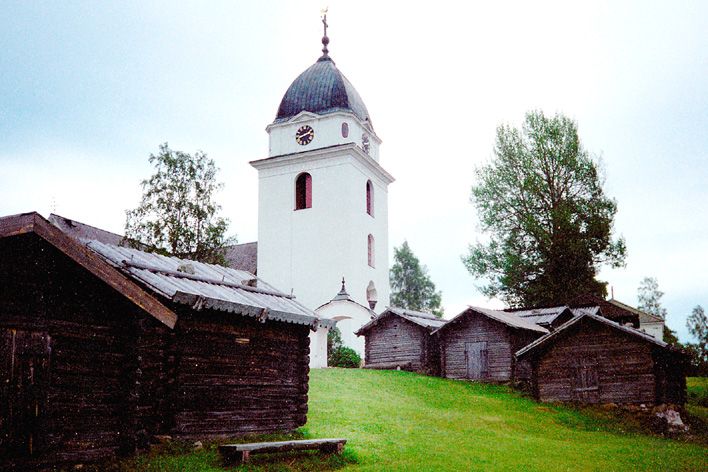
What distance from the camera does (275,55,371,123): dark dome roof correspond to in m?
48.5

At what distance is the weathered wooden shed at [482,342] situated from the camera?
34.6 metres

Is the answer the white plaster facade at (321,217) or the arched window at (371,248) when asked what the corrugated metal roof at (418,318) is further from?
the arched window at (371,248)

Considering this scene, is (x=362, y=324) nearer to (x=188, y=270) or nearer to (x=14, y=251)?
(x=188, y=270)

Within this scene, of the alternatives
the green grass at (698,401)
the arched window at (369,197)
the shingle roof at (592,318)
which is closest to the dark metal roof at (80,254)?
the shingle roof at (592,318)

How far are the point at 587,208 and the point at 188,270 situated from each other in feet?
118

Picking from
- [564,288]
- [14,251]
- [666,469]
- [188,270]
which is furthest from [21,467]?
[564,288]

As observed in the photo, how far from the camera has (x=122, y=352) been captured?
13.0m

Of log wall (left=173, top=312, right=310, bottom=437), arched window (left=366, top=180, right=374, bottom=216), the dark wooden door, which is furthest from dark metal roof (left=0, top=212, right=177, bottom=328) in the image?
arched window (left=366, top=180, right=374, bottom=216)

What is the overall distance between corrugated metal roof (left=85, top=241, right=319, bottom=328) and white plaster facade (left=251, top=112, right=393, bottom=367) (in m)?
27.4

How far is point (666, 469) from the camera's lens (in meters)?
16.7

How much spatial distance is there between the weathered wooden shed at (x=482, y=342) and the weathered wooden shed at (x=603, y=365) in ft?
13.3

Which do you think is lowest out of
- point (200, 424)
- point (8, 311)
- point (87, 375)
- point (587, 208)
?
point (200, 424)

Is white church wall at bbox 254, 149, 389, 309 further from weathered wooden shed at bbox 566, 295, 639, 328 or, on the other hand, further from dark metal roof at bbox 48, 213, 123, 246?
weathered wooden shed at bbox 566, 295, 639, 328

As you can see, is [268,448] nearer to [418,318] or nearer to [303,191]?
[418,318]
